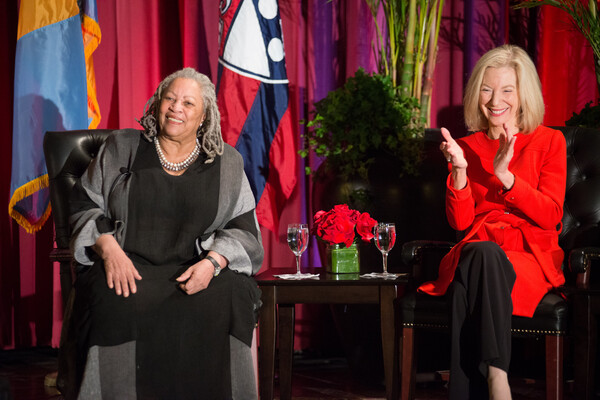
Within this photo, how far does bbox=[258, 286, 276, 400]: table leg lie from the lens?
2.60 m

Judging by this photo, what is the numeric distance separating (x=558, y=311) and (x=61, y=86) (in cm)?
263

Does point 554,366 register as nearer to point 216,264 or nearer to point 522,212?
point 522,212

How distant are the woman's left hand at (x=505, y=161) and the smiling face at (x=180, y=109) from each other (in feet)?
3.57

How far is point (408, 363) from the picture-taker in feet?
8.13

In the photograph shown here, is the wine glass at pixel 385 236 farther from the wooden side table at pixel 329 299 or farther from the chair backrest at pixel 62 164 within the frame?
the chair backrest at pixel 62 164

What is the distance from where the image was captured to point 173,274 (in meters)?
2.26

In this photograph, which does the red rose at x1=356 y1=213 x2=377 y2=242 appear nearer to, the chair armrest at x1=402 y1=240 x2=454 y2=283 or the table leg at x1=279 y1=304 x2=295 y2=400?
the chair armrest at x1=402 y1=240 x2=454 y2=283

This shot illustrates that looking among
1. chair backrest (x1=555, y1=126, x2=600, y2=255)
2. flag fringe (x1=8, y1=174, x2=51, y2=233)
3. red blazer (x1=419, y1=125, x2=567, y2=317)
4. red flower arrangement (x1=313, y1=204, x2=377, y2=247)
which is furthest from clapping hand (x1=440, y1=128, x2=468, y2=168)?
flag fringe (x1=8, y1=174, x2=51, y2=233)

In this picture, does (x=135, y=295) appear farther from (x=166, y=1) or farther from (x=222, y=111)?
(x=166, y=1)

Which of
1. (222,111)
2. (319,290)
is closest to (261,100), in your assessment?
(222,111)

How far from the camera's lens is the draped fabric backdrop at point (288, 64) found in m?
3.78

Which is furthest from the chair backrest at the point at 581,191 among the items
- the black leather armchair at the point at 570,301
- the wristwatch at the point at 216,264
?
the wristwatch at the point at 216,264

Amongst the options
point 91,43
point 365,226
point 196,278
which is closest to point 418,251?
point 365,226

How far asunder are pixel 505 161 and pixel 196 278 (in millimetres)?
1113
